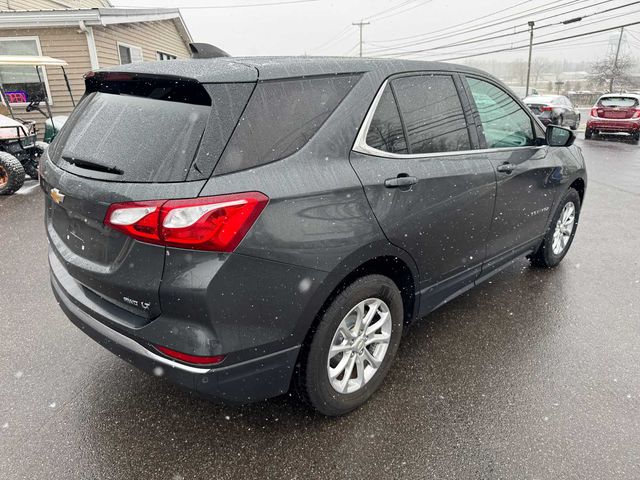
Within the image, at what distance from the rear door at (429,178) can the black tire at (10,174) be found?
714 centimetres

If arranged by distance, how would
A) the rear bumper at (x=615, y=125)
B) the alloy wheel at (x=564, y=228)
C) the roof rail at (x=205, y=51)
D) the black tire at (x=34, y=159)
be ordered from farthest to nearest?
1. the rear bumper at (x=615, y=125)
2. the black tire at (x=34, y=159)
3. the alloy wheel at (x=564, y=228)
4. the roof rail at (x=205, y=51)

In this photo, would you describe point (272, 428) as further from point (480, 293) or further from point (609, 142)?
point (609, 142)

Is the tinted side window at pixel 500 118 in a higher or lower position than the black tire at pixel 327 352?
higher

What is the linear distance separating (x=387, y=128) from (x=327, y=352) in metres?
1.15

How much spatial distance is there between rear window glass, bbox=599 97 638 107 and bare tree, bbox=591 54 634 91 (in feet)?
116

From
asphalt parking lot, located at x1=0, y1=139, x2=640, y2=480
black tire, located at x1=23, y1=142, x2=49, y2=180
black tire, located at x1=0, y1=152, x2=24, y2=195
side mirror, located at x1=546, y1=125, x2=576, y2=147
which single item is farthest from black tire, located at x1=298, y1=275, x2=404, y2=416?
black tire, located at x1=23, y1=142, x2=49, y2=180

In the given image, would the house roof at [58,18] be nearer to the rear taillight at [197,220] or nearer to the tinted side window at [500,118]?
the tinted side window at [500,118]

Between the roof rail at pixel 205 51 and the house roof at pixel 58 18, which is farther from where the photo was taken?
the house roof at pixel 58 18

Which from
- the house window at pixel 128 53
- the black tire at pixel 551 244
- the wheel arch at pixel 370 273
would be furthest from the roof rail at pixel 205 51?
the house window at pixel 128 53

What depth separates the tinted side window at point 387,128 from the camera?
89.0 inches

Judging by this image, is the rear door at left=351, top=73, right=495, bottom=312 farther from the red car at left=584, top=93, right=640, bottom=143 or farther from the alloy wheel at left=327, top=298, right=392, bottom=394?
the red car at left=584, top=93, right=640, bottom=143

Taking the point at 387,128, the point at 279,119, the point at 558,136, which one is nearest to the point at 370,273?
the point at 387,128

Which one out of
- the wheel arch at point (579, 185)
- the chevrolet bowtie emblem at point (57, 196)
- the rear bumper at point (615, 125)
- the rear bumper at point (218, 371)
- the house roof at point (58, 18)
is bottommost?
the rear bumper at point (615, 125)

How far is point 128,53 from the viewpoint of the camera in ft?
48.2
